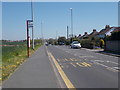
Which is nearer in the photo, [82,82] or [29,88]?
[29,88]

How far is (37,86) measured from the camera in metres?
9.00

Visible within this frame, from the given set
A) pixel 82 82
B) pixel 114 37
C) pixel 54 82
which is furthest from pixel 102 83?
pixel 114 37

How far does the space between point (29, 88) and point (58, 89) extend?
975 mm

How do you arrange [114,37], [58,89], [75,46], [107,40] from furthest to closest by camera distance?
[75,46], [107,40], [114,37], [58,89]

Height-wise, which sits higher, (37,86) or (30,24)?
(30,24)

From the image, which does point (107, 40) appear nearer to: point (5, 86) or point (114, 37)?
point (114, 37)

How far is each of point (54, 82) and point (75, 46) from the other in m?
46.7

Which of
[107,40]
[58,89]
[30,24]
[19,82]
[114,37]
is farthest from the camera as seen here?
[107,40]

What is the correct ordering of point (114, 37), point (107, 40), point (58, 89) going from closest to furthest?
point (58, 89)
point (114, 37)
point (107, 40)

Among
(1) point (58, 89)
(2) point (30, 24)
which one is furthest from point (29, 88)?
(2) point (30, 24)

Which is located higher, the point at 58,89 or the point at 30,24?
the point at 30,24

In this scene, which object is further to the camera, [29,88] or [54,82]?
[54,82]

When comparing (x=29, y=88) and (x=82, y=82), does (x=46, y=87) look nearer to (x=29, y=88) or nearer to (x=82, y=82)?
(x=29, y=88)

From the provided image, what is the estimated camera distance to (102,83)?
9.93 metres
